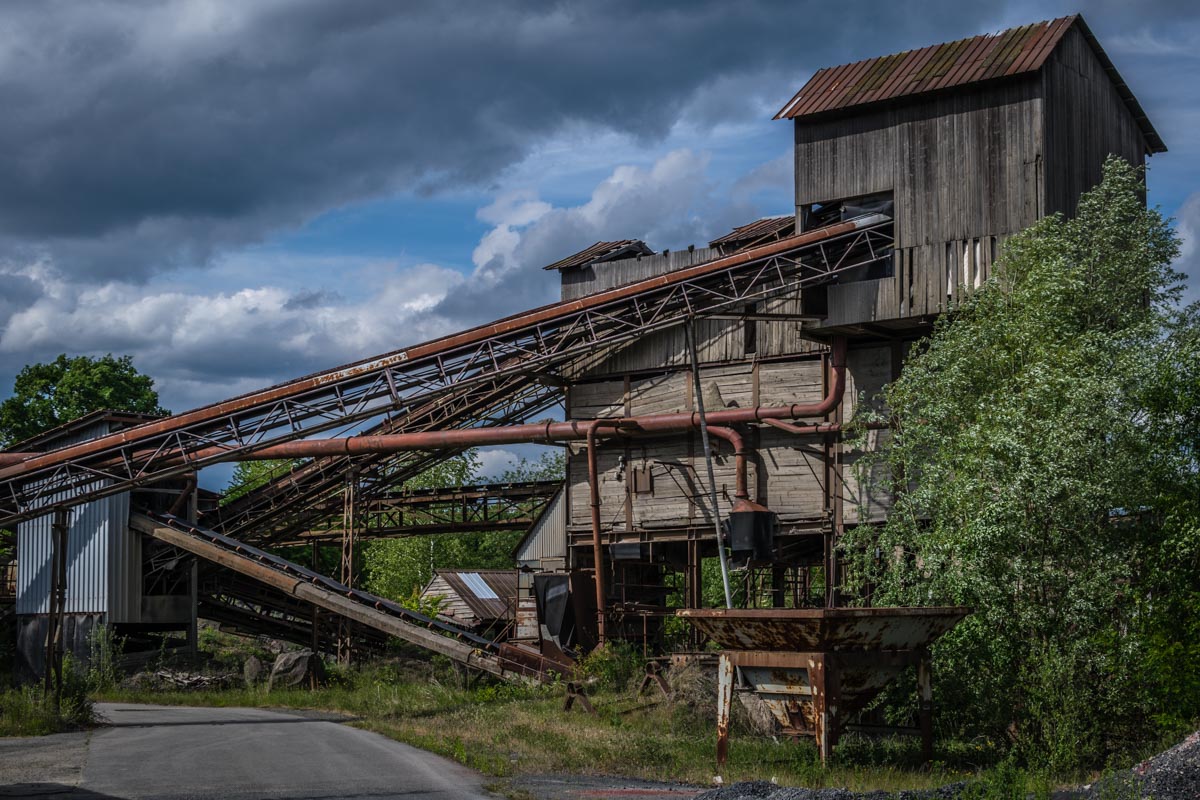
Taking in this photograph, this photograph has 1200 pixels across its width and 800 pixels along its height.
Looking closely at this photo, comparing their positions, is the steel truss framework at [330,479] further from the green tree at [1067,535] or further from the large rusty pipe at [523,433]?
the green tree at [1067,535]

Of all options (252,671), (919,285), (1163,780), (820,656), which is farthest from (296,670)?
(1163,780)

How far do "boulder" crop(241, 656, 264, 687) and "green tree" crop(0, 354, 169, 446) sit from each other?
73.5 feet

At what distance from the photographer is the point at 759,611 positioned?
13.1 meters

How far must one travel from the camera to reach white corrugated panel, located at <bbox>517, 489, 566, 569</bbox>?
3147 cm

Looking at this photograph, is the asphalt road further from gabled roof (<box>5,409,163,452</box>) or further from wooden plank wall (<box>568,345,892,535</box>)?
gabled roof (<box>5,409,163,452</box>)

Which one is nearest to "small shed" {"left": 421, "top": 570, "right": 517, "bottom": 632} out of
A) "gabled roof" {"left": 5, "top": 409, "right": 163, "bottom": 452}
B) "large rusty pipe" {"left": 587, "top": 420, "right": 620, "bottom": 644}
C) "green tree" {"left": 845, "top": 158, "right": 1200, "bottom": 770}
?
"gabled roof" {"left": 5, "top": 409, "right": 163, "bottom": 452}

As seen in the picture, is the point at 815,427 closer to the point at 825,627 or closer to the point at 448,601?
the point at 825,627

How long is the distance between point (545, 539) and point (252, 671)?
26.7 feet

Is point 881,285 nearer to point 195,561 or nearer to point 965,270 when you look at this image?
point 965,270

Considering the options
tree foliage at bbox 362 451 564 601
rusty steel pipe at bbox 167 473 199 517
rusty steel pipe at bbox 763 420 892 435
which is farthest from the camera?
tree foliage at bbox 362 451 564 601

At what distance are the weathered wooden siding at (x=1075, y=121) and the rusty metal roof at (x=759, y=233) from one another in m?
5.35

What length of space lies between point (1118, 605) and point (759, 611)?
17.0ft

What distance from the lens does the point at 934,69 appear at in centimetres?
2244

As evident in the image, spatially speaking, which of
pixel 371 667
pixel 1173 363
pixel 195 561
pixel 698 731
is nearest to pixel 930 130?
pixel 1173 363
